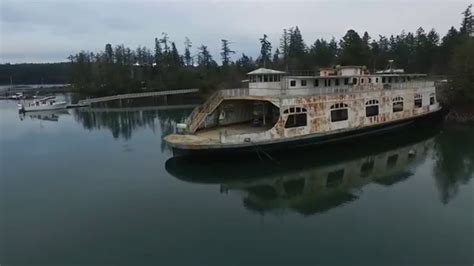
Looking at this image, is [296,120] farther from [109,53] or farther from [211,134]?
[109,53]

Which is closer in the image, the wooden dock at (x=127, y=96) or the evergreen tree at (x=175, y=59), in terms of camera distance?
the wooden dock at (x=127, y=96)

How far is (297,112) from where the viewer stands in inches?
902

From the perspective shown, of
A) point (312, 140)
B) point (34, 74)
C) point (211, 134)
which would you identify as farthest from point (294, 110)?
point (34, 74)

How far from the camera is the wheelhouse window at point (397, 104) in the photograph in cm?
2895

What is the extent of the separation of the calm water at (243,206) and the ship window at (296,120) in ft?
6.46

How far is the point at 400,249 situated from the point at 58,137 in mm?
30732

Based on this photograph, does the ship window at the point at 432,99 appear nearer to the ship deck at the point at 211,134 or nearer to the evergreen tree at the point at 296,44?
the ship deck at the point at 211,134

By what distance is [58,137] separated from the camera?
33.6 metres

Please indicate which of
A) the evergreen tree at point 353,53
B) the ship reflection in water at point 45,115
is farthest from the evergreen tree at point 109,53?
the evergreen tree at point 353,53

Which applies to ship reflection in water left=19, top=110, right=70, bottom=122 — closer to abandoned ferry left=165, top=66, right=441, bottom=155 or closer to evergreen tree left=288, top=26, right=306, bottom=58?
abandoned ferry left=165, top=66, right=441, bottom=155

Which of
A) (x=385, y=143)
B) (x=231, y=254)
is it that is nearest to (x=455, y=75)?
(x=385, y=143)

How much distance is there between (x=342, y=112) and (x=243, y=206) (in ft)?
40.9

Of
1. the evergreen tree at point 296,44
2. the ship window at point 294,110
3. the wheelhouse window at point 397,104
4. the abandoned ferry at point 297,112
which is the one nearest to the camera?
the abandoned ferry at point 297,112

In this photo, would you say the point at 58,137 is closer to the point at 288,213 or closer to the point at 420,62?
the point at 288,213
